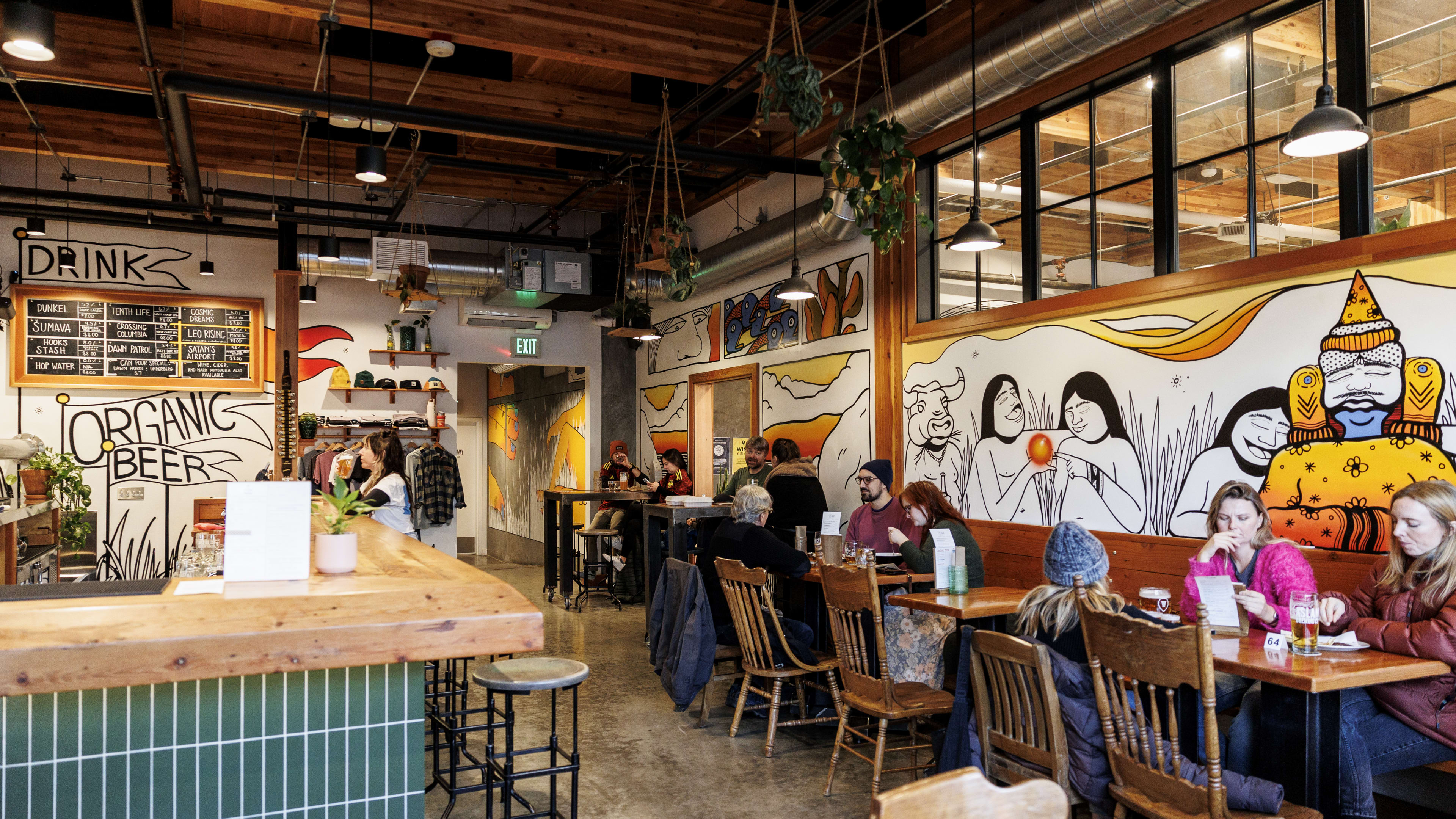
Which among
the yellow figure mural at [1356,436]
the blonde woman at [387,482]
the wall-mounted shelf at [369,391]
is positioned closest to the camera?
the yellow figure mural at [1356,436]

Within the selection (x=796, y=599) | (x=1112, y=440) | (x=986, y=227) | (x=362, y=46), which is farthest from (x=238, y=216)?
(x=1112, y=440)

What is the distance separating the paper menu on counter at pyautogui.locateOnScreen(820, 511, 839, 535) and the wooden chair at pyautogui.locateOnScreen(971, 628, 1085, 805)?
2.25 meters

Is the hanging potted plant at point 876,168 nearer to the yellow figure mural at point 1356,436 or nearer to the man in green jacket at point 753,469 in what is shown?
the yellow figure mural at point 1356,436

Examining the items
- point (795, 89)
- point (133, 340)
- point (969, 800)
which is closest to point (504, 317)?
point (133, 340)

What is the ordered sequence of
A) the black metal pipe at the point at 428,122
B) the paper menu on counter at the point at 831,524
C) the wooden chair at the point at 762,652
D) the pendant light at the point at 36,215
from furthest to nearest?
the pendant light at the point at 36,215 → the black metal pipe at the point at 428,122 → the paper menu on counter at the point at 831,524 → the wooden chair at the point at 762,652

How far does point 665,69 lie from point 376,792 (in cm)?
528

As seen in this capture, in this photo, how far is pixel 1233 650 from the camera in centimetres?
304

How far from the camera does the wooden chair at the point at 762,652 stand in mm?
4578

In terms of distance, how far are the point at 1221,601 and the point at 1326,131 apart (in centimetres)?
167

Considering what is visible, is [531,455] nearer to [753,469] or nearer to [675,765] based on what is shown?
[753,469]

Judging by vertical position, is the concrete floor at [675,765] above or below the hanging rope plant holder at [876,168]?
below

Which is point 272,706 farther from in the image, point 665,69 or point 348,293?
point 348,293

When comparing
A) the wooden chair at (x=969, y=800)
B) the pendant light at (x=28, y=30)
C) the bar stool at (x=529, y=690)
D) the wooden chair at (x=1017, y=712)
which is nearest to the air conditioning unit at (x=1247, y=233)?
the wooden chair at (x=1017, y=712)

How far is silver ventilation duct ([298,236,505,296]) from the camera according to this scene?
9.05 meters
